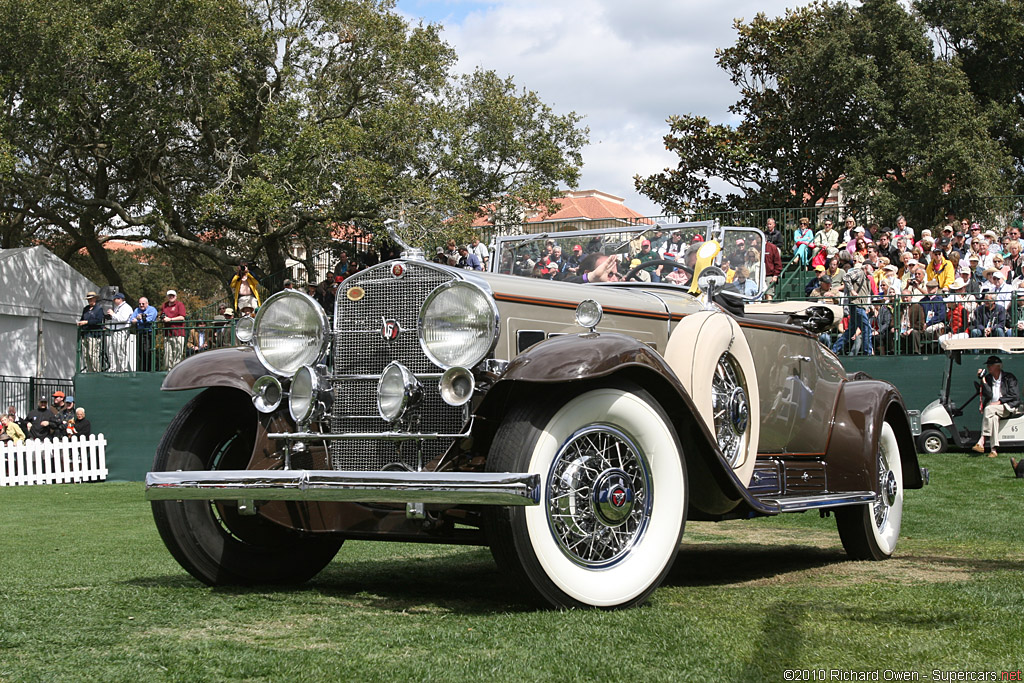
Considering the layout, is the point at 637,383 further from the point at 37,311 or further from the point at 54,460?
the point at 37,311

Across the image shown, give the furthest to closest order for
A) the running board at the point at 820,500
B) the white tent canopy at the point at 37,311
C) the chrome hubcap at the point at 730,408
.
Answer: the white tent canopy at the point at 37,311, the chrome hubcap at the point at 730,408, the running board at the point at 820,500

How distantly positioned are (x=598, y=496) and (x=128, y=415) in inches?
697

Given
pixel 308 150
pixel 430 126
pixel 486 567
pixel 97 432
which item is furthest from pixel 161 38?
pixel 486 567

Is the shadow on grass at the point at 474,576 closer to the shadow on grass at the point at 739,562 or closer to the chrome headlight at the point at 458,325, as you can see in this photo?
the shadow on grass at the point at 739,562

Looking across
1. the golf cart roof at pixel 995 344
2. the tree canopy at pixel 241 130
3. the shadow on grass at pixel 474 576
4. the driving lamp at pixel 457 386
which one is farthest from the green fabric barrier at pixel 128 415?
the driving lamp at pixel 457 386

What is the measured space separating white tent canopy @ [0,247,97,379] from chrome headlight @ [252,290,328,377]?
→ 1950 cm

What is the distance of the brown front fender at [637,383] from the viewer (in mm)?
4812

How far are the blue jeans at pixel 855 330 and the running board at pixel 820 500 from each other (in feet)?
31.8

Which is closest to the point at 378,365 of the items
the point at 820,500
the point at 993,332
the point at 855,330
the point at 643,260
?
the point at 643,260

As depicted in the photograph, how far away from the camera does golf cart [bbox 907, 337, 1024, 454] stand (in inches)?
610

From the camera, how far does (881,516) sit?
764cm

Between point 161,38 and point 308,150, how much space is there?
443cm

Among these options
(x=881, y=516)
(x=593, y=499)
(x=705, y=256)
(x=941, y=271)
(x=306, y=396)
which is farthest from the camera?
(x=941, y=271)

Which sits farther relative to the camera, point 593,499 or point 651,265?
point 651,265
